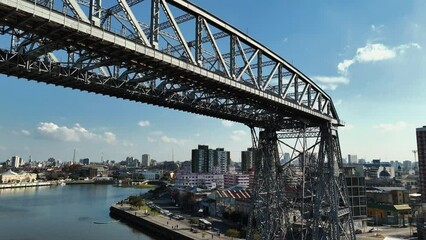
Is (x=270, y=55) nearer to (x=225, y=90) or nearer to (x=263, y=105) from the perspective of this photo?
(x=263, y=105)

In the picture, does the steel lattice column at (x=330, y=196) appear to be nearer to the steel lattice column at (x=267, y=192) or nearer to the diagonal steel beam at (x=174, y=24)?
the steel lattice column at (x=267, y=192)

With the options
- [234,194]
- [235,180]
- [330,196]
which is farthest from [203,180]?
[330,196]

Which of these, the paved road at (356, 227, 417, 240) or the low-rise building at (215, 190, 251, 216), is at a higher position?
the low-rise building at (215, 190, 251, 216)

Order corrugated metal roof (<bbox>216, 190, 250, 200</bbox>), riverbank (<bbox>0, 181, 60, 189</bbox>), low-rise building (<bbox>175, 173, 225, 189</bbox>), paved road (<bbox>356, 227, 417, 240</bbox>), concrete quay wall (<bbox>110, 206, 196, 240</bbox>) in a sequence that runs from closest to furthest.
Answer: paved road (<bbox>356, 227, 417, 240</bbox>), concrete quay wall (<bbox>110, 206, 196, 240</bbox>), corrugated metal roof (<bbox>216, 190, 250, 200</bbox>), low-rise building (<bbox>175, 173, 225, 189</bbox>), riverbank (<bbox>0, 181, 60, 189</bbox>)

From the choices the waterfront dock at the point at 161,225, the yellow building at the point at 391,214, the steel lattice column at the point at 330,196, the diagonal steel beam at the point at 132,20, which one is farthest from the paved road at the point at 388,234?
the diagonal steel beam at the point at 132,20

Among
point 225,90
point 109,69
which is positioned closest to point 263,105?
point 225,90

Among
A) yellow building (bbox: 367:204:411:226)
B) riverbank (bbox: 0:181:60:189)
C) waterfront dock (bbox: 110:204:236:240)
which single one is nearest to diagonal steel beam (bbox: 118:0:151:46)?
waterfront dock (bbox: 110:204:236:240)

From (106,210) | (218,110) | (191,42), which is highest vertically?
(191,42)

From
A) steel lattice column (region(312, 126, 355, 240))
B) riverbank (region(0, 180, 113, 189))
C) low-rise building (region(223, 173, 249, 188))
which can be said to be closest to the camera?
steel lattice column (region(312, 126, 355, 240))

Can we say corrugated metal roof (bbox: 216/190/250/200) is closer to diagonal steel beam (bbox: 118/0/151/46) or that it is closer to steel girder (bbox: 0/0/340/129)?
steel girder (bbox: 0/0/340/129)
